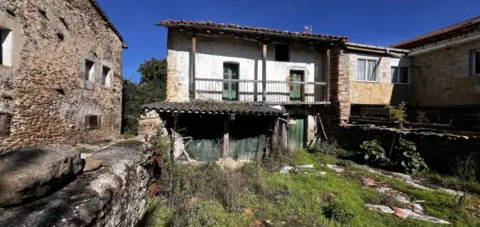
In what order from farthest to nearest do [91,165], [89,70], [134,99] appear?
[134,99], [89,70], [91,165]

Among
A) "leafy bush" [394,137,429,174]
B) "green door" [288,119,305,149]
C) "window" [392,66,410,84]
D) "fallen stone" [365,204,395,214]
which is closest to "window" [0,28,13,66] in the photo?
"fallen stone" [365,204,395,214]

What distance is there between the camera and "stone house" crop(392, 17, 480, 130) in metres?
10.2

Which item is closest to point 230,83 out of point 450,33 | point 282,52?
point 282,52

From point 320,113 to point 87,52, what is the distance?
11059 millimetres

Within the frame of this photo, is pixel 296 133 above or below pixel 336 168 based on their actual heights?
above

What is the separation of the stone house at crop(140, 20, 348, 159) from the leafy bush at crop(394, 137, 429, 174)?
358cm

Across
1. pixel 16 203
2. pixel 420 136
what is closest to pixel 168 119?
pixel 16 203

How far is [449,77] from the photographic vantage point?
37.6 feet

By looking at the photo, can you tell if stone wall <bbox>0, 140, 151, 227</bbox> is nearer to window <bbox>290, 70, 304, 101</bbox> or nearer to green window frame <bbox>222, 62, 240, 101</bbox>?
green window frame <bbox>222, 62, 240, 101</bbox>

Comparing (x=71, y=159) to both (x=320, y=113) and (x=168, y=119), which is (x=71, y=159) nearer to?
(x=168, y=119)

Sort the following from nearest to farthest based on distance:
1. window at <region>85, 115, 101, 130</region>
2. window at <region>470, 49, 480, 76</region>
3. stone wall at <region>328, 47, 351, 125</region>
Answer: window at <region>85, 115, 101, 130</region> → window at <region>470, 49, 480, 76</region> → stone wall at <region>328, 47, 351, 125</region>

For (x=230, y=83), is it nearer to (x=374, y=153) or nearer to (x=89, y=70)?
(x=89, y=70)

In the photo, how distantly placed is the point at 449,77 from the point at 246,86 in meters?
9.88

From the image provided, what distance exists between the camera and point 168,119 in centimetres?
908
